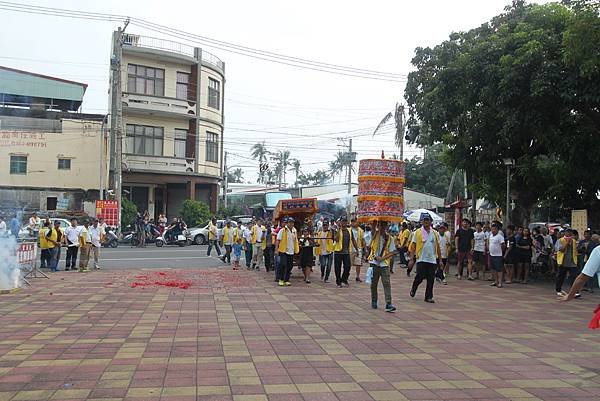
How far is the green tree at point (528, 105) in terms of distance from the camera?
43.3ft

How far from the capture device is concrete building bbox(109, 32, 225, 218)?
35.0m

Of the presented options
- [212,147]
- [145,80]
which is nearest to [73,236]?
[145,80]

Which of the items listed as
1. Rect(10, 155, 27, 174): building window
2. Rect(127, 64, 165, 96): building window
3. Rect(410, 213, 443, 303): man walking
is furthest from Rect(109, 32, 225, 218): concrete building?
Rect(410, 213, 443, 303): man walking

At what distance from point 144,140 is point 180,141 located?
2.34 metres

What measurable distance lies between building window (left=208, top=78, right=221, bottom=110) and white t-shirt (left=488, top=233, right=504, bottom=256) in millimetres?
27016

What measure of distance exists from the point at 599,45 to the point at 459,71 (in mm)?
4653

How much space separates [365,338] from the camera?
7559mm

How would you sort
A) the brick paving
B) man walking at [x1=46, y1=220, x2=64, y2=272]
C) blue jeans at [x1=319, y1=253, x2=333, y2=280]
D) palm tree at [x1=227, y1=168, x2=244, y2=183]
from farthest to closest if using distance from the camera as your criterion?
palm tree at [x1=227, y1=168, x2=244, y2=183], man walking at [x1=46, y1=220, x2=64, y2=272], blue jeans at [x1=319, y1=253, x2=333, y2=280], the brick paving

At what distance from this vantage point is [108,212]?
28.7m

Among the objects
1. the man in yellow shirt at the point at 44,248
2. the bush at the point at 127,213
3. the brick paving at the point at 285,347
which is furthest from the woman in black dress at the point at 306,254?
the bush at the point at 127,213

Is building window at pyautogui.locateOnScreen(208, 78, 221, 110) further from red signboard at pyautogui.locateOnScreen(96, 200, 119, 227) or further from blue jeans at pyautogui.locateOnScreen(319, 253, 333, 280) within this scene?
blue jeans at pyautogui.locateOnScreen(319, 253, 333, 280)

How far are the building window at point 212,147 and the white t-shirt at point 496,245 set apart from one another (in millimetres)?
26545

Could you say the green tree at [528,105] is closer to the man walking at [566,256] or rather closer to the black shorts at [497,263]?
the man walking at [566,256]

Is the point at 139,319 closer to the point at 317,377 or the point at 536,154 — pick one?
the point at 317,377
